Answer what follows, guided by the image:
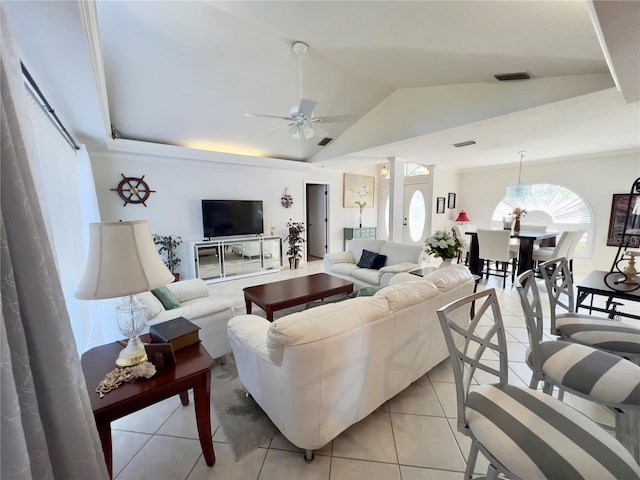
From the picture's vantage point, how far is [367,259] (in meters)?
4.20

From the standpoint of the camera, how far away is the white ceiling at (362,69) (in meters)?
1.85

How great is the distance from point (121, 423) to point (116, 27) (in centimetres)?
346

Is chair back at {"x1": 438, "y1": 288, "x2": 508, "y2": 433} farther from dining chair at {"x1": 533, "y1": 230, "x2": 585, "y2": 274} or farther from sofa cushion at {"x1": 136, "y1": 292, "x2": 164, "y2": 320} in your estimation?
dining chair at {"x1": 533, "y1": 230, "x2": 585, "y2": 274}

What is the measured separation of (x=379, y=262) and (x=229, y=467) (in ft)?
10.3

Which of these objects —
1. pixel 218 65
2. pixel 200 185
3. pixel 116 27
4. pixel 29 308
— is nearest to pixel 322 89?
pixel 218 65

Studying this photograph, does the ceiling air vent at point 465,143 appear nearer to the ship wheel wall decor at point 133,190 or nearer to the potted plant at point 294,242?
the potted plant at point 294,242

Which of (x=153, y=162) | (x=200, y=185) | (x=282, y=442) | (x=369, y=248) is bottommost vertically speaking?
(x=282, y=442)

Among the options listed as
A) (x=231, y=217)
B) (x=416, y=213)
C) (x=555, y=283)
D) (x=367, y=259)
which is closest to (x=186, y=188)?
(x=231, y=217)

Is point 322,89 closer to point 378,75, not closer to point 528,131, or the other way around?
point 378,75

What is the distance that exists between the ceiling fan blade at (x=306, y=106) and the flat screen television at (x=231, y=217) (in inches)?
108

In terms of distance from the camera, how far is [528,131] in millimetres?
3691

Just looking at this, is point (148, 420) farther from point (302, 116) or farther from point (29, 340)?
point (302, 116)

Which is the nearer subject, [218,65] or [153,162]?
[218,65]

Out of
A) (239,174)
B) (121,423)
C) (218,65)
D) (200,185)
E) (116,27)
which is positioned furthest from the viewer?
(239,174)
